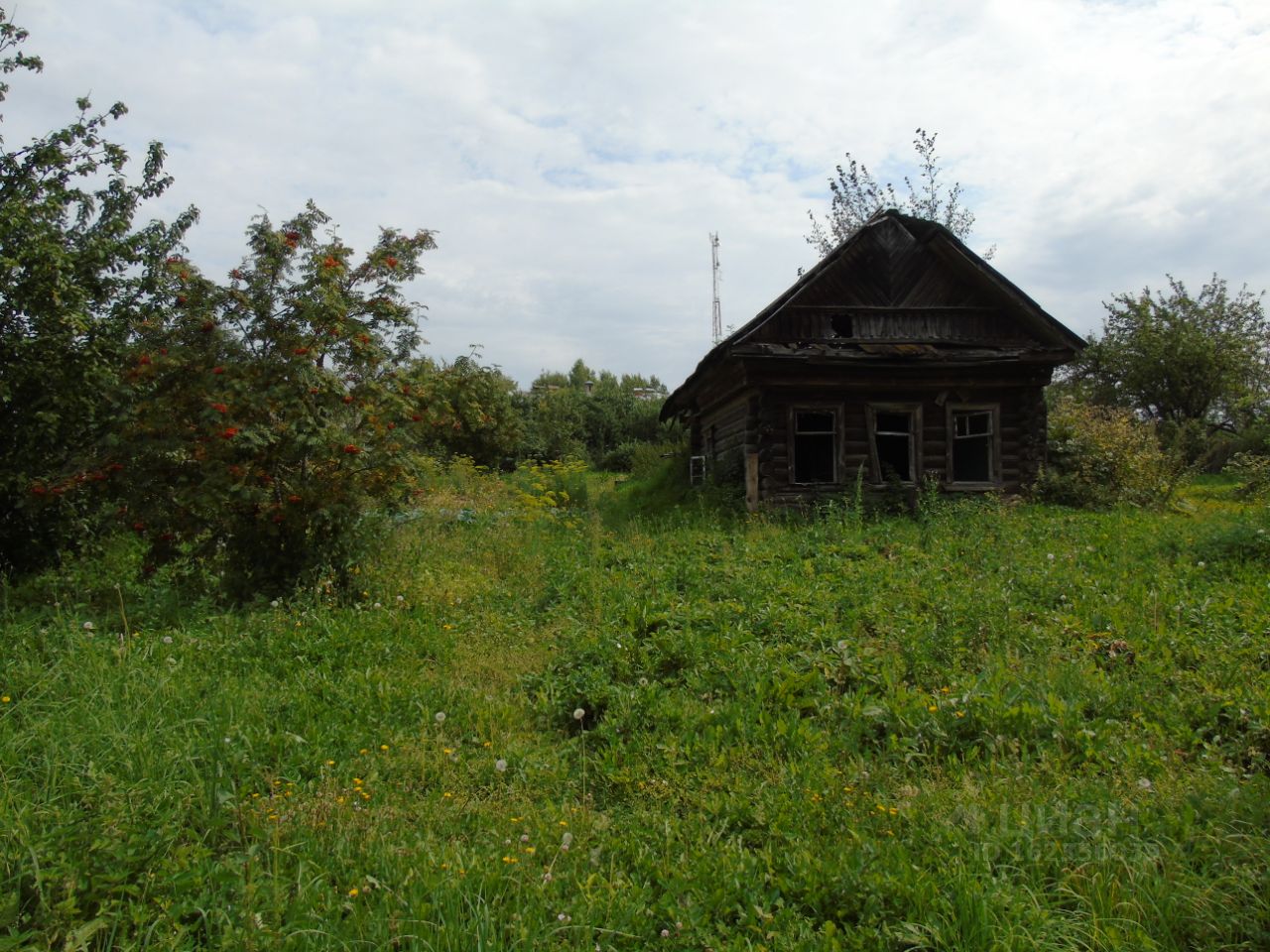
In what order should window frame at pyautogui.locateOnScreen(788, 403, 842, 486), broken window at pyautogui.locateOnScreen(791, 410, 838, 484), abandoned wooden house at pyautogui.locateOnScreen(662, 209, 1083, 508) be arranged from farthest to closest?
broken window at pyautogui.locateOnScreen(791, 410, 838, 484), window frame at pyautogui.locateOnScreen(788, 403, 842, 486), abandoned wooden house at pyautogui.locateOnScreen(662, 209, 1083, 508)

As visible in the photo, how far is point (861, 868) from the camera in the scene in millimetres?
3070

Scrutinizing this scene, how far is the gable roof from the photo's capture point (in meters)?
13.8

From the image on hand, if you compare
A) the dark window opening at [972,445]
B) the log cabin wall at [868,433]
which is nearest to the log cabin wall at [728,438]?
the log cabin wall at [868,433]

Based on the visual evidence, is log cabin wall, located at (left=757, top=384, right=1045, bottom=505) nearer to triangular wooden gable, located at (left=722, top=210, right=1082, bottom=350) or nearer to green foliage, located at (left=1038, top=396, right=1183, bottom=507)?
green foliage, located at (left=1038, top=396, right=1183, bottom=507)

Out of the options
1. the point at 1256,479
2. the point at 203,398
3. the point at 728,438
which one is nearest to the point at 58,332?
the point at 203,398

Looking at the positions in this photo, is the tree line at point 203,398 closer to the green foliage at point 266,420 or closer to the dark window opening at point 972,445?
the green foliage at point 266,420

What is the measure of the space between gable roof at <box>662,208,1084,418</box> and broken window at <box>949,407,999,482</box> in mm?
1339

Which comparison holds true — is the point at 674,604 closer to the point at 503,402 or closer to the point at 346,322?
the point at 346,322

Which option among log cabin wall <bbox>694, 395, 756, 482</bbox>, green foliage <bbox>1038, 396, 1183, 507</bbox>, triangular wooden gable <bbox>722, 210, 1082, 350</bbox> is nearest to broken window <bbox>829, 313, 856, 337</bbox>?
triangular wooden gable <bbox>722, 210, 1082, 350</bbox>

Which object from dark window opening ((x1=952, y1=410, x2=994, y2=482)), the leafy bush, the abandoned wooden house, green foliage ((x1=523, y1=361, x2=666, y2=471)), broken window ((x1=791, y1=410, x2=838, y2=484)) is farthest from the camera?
green foliage ((x1=523, y1=361, x2=666, y2=471))

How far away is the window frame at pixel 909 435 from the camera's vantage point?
13805mm

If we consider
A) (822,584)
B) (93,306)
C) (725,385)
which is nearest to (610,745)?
(822,584)

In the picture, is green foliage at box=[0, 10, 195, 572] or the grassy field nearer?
the grassy field

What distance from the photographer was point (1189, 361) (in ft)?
91.0
